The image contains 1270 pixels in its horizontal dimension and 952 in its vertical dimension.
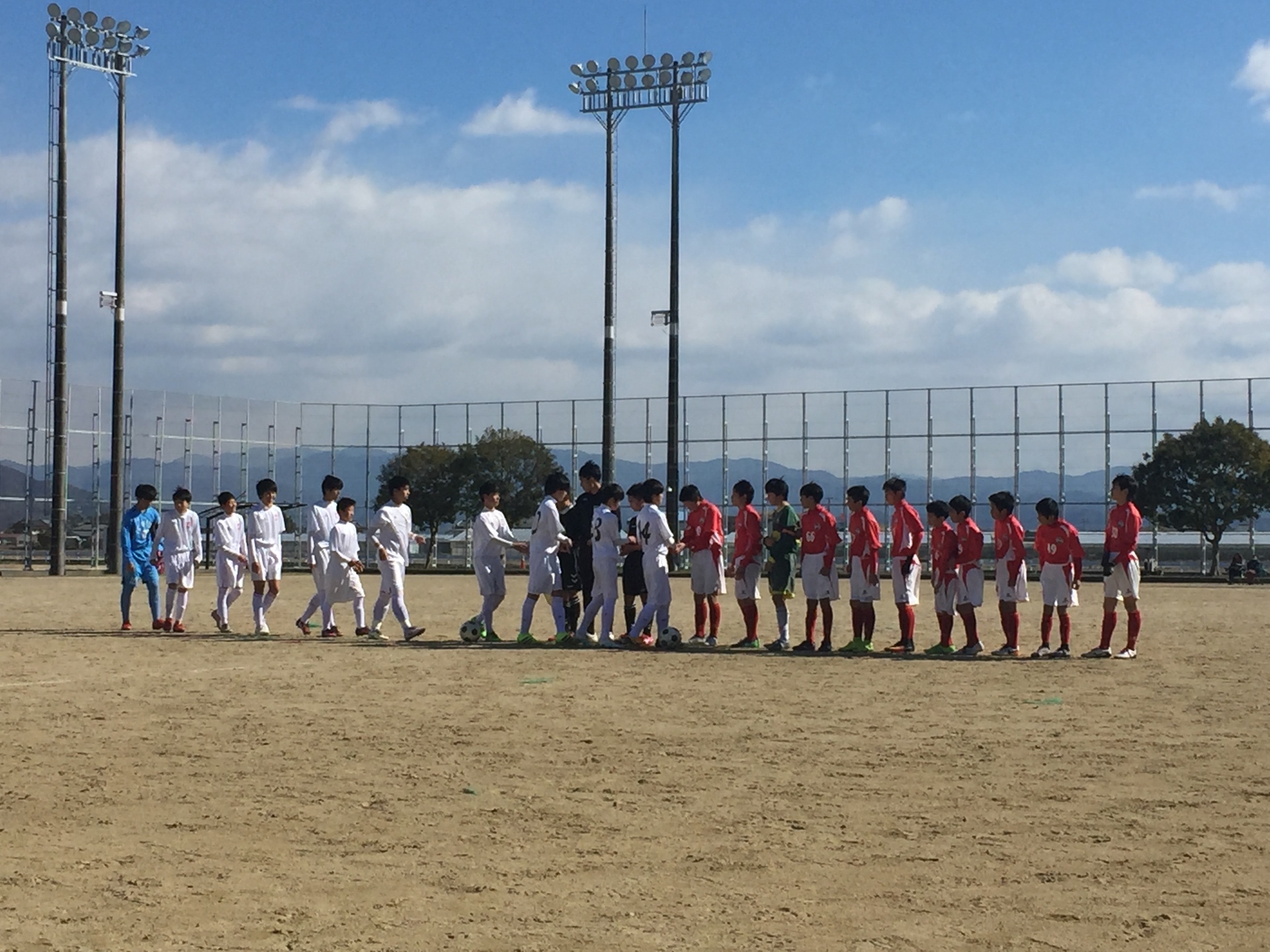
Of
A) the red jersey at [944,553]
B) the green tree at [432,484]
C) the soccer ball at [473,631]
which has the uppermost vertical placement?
the green tree at [432,484]

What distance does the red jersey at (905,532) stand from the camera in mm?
16641

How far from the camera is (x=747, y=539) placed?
1734 centimetres

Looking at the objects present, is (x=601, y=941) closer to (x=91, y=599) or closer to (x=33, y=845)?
(x=33, y=845)

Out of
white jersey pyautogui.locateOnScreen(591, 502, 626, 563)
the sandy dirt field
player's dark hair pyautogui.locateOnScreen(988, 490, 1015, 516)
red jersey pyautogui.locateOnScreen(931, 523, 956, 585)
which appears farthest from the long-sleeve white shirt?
player's dark hair pyautogui.locateOnScreen(988, 490, 1015, 516)

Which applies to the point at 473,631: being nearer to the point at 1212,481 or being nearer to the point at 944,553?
the point at 944,553

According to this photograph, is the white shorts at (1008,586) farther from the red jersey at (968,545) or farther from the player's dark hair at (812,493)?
the player's dark hair at (812,493)

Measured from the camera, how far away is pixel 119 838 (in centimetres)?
667

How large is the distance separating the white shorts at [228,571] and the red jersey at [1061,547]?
980 centimetres

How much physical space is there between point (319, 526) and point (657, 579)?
4.42 m

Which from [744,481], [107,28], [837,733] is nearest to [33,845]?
[837,733]

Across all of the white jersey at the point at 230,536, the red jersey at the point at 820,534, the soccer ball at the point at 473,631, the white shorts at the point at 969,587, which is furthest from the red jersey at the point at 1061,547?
the white jersey at the point at 230,536

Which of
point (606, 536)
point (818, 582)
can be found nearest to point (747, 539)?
point (818, 582)

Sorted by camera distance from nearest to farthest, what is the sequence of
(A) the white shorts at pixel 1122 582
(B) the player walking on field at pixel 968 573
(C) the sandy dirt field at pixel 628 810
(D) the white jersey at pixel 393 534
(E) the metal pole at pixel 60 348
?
(C) the sandy dirt field at pixel 628 810
(A) the white shorts at pixel 1122 582
(B) the player walking on field at pixel 968 573
(D) the white jersey at pixel 393 534
(E) the metal pole at pixel 60 348

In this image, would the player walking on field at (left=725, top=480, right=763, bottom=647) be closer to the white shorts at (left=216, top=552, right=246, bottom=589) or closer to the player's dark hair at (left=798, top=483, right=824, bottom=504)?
the player's dark hair at (left=798, top=483, right=824, bottom=504)
